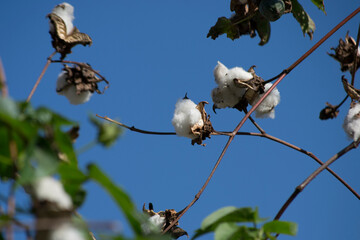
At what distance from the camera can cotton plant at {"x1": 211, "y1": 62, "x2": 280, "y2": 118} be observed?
158cm

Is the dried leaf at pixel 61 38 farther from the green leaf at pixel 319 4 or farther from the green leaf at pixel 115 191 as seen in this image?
the green leaf at pixel 319 4

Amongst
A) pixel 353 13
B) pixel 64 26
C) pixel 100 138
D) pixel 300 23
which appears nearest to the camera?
pixel 100 138

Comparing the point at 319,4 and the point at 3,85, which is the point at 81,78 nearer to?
the point at 3,85

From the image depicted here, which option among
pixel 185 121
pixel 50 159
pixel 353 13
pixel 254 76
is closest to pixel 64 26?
pixel 185 121

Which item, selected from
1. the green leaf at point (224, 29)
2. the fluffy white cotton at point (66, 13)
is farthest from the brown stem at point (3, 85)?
the green leaf at point (224, 29)

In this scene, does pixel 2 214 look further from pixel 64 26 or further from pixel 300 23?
pixel 300 23

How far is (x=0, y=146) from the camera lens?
60 centimetres

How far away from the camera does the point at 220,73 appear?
1659mm

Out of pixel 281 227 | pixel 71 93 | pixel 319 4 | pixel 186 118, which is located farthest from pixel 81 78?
pixel 319 4

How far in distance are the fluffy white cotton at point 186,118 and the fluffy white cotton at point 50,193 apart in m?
1.00

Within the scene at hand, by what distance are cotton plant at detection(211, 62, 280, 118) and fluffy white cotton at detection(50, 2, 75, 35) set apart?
23.3 inches

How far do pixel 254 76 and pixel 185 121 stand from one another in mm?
308

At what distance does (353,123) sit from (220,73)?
0.51 metres

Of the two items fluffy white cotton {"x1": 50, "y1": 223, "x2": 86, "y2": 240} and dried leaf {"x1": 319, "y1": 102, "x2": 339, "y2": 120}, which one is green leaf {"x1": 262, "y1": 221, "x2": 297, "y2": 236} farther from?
dried leaf {"x1": 319, "y1": 102, "x2": 339, "y2": 120}
